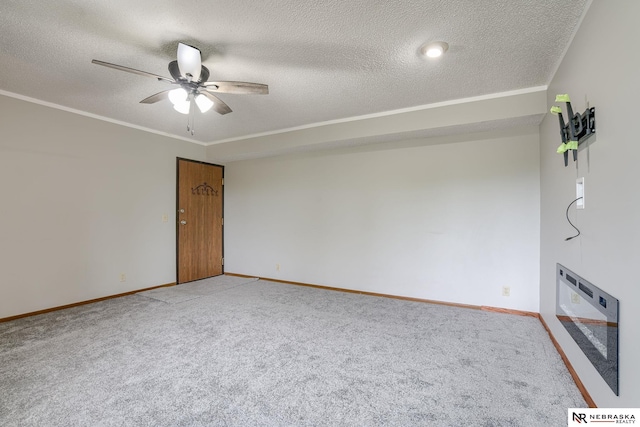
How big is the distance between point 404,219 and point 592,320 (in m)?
2.37

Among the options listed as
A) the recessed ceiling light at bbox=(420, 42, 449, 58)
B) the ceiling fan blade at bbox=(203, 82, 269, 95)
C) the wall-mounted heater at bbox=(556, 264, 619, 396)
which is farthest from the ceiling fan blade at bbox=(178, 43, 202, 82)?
the wall-mounted heater at bbox=(556, 264, 619, 396)

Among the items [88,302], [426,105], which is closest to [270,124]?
[426,105]

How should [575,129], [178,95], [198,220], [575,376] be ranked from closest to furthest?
[575,129]
[575,376]
[178,95]
[198,220]

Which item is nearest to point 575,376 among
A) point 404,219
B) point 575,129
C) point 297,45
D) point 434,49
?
point 575,129

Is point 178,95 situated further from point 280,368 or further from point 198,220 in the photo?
point 198,220

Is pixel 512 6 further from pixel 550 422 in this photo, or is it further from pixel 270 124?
pixel 270 124

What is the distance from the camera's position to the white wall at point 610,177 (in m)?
1.24

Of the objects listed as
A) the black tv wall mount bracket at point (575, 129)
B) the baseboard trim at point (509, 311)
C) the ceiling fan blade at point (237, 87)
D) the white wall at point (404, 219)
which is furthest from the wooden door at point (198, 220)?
the black tv wall mount bracket at point (575, 129)

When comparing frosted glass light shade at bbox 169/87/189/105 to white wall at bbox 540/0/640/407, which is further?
frosted glass light shade at bbox 169/87/189/105

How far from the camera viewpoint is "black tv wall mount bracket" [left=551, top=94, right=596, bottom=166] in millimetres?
1647

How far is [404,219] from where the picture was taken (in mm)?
3955

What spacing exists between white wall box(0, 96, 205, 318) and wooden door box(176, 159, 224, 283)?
0.15 meters

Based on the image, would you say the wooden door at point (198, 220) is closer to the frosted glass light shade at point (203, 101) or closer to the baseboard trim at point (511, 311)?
the baseboard trim at point (511, 311)

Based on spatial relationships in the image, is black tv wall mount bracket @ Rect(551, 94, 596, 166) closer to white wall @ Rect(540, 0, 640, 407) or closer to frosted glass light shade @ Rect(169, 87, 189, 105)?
white wall @ Rect(540, 0, 640, 407)
